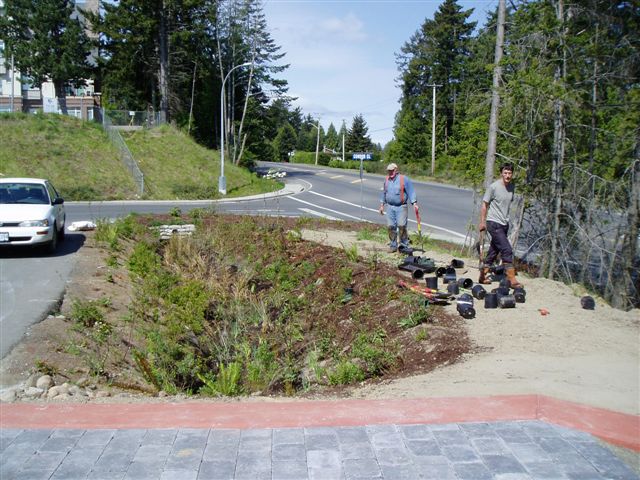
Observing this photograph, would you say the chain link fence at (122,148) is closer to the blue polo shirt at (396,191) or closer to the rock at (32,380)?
the blue polo shirt at (396,191)

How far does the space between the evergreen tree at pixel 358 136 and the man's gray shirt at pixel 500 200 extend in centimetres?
8455

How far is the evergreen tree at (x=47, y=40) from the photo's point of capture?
166ft

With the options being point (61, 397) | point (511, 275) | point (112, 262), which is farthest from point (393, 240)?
point (61, 397)

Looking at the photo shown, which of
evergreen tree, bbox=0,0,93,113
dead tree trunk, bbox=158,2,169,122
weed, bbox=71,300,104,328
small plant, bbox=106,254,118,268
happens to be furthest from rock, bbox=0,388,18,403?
evergreen tree, bbox=0,0,93,113

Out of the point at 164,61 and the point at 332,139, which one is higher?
the point at 164,61

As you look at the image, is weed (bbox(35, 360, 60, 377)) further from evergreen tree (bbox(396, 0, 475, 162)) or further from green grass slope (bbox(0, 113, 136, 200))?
evergreen tree (bbox(396, 0, 475, 162))

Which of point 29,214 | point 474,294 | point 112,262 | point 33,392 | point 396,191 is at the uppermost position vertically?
point 396,191

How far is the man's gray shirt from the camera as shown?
9391mm

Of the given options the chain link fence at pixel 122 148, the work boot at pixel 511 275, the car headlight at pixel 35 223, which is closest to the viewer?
the work boot at pixel 511 275

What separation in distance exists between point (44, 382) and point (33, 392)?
0.38 m

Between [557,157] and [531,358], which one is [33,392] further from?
[557,157]

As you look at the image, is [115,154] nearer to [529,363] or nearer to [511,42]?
[511,42]

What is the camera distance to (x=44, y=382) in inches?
258

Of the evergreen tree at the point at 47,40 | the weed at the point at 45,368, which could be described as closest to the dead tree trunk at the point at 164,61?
the evergreen tree at the point at 47,40
